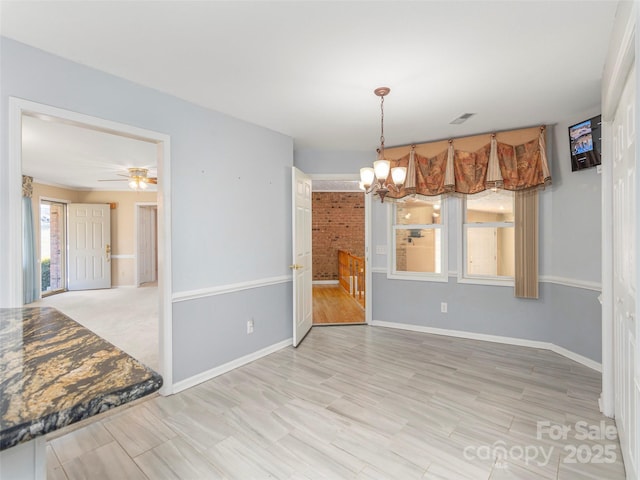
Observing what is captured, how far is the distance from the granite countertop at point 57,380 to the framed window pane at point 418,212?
160 inches

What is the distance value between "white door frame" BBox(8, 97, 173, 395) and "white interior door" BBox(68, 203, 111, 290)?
6.25m

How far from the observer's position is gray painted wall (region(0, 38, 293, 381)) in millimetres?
2117

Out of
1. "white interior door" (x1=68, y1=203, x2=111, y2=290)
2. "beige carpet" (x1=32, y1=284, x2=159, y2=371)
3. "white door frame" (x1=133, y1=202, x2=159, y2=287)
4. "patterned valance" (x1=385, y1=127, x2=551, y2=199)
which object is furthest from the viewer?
"white door frame" (x1=133, y1=202, x2=159, y2=287)

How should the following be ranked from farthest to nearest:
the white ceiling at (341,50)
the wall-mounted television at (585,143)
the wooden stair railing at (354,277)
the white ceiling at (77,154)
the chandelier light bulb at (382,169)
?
1. the wooden stair railing at (354,277)
2. the white ceiling at (77,154)
3. the wall-mounted television at (585,143)
4. the chandelier light bulb at (382,169)
5. the white ceiling at (341,50)

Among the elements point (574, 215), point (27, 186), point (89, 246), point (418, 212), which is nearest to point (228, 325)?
point (418, 212)

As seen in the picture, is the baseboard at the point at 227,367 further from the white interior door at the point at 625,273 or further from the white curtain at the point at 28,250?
the white curtain at the point at 28,250

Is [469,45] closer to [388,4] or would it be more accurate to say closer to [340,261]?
[388,4]

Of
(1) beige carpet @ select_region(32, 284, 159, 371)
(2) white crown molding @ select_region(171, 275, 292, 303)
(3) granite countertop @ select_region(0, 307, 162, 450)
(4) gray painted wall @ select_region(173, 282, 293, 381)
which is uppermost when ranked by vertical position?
(3) granite countertop @ select_region(0, 307, 162, 450)

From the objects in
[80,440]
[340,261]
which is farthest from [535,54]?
[340,261]

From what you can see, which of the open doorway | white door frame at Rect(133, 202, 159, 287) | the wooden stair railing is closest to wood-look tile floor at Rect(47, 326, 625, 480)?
the wooden stair railing

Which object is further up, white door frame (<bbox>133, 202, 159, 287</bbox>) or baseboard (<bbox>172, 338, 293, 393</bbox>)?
white door frame (<bbox>133, 202, 159, 287</bbox>)

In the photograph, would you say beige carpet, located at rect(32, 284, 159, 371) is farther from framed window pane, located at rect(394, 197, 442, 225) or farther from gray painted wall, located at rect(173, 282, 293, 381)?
framed window pane, located at rect(394, 197, 442, 225)

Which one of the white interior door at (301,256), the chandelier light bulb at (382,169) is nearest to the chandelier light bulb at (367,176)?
the chandelier light bulb at (382,169)

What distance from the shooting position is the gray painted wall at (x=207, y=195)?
6.95 feet
